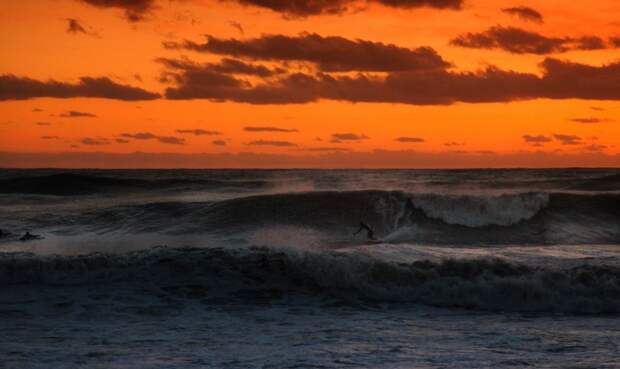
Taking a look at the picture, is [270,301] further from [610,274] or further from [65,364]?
[610,274]

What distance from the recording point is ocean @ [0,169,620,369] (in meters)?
9.73

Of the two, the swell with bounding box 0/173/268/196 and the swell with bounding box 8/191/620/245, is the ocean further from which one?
the swell with bounding box 0/173/268/196

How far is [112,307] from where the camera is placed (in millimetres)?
12797

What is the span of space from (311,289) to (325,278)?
527 millimetres

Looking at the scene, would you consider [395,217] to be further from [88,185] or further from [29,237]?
[88,185]

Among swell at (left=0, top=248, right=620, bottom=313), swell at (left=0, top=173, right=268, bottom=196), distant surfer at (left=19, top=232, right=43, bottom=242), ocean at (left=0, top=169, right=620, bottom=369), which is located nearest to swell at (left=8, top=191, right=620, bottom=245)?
ocean at (left=0, top=169, right=620, bottom=369)

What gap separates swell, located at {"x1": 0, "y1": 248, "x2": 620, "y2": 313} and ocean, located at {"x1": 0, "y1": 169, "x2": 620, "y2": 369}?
41mm

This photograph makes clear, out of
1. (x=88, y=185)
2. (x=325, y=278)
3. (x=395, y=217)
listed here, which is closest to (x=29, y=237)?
(x=325, y=278)

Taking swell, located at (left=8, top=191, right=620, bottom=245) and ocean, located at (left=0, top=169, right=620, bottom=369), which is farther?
swell, located at (left=8, top=191, right=620, bottom=245)

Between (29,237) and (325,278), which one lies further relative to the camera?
(29,237)

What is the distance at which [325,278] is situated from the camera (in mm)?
15258

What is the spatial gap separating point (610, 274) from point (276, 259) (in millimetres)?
6729

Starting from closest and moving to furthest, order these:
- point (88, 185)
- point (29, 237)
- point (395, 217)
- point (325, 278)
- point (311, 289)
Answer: point (311, 289), point (325, 278), point (29, 237), point (395, 217), point (88, 185)

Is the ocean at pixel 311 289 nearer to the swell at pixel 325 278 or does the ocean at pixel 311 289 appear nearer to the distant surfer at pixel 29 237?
the swell at pixel 325 278
